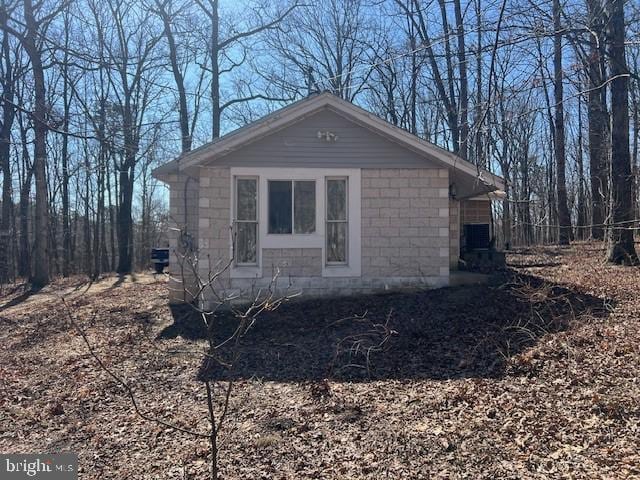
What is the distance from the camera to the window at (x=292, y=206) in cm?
970

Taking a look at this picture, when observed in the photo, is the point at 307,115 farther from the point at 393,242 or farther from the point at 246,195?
the point at 393,242

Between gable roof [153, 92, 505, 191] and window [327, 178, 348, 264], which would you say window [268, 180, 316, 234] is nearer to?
window [327, 178, 348, 264]

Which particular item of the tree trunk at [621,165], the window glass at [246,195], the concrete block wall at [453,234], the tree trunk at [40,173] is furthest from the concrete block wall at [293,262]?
the tree trunk at [40,173]

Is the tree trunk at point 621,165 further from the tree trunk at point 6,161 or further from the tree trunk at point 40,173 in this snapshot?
the tree trunk at point 6,161

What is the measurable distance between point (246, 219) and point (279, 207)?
0.72 meters

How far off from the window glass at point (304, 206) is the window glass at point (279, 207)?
0.13 metres

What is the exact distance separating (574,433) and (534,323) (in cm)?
335

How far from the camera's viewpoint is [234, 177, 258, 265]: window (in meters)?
9.70

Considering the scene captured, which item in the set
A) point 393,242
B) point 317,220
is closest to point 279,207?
point 317,220

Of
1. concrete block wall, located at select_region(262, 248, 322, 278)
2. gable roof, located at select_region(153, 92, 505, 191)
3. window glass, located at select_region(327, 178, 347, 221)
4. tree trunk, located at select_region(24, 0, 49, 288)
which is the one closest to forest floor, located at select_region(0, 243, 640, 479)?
concrete block wall, located at select_region(262, 248, 322, 278)

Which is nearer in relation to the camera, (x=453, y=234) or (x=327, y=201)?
(x=327, y=201)

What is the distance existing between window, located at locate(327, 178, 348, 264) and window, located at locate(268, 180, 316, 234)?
1.19 feet

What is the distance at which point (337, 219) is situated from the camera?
991cm

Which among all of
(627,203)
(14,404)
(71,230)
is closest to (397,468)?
(14,404)
